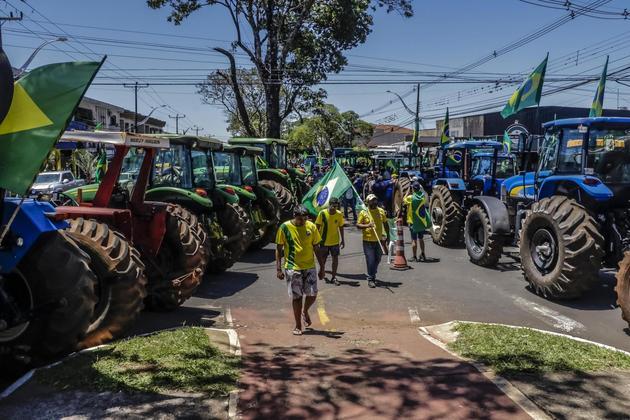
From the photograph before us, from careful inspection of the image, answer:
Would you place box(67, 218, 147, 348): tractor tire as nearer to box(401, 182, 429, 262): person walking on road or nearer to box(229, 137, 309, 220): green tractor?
box(401, 182, 429, 262): person walking on road

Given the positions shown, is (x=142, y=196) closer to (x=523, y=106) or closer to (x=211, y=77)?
(x=523, y=106)

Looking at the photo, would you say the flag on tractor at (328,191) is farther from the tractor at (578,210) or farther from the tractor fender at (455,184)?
the tractor fender at (455,184)

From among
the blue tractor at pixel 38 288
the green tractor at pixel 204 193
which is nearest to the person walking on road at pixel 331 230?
the green tractor at pixel 204 193

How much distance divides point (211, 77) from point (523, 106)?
34.4m

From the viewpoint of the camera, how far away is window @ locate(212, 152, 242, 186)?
38.9 ft

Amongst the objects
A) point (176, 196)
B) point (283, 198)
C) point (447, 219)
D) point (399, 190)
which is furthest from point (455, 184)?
point (176, 196)

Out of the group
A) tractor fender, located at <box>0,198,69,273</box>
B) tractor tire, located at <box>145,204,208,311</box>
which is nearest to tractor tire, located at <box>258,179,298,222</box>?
tractor tire, located at <box>145,204,208,311</box>

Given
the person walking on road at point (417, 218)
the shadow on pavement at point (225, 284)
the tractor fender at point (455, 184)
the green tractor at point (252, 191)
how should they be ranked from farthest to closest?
1. the tractor fender at point (455, 184)
2. the green tractor at point (252, 191)
3. the person walking on road at point (417, 218)
4. the shadow on pavement at point (225, 284)

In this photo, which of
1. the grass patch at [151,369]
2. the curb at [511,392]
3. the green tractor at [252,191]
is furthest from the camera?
the green tractor at [252,191]

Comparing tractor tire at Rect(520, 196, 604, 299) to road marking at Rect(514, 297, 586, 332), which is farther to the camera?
tractor tire at Rect(520, 196, 604, 299)

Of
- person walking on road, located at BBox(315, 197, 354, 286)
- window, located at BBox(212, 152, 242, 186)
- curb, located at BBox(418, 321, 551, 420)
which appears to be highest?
window, located at BBox(212, 152, 242, 186)

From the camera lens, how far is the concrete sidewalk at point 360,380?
4363mm

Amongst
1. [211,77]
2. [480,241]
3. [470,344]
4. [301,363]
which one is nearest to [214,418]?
[301,363]

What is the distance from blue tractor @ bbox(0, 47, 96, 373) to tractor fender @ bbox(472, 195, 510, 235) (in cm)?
795
